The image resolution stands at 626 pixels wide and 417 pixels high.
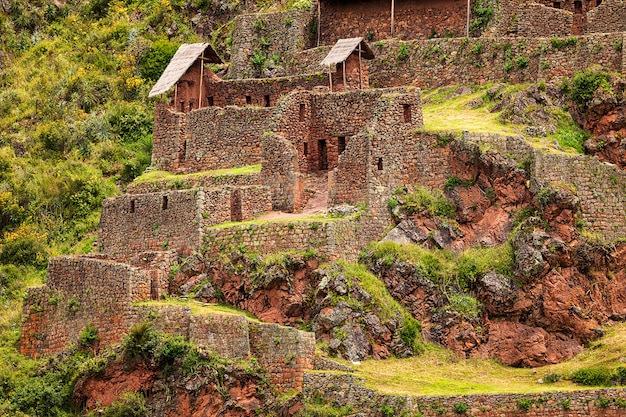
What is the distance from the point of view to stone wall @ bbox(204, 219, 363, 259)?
52469 mm

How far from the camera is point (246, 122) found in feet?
194

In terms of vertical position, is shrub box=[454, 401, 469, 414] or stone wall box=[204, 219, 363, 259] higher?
stone wall box=[204, 219, 363, 259]

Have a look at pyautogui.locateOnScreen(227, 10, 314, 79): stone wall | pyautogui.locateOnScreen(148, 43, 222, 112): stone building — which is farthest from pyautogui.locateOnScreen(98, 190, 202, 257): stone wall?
pyautogui.locateOnScreen(227, 10, 314, 79): stone wall

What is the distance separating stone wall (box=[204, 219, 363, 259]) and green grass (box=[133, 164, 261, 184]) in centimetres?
380

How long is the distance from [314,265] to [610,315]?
8587 mm

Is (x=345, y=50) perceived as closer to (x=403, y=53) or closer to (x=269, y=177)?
(x=403, y=53)

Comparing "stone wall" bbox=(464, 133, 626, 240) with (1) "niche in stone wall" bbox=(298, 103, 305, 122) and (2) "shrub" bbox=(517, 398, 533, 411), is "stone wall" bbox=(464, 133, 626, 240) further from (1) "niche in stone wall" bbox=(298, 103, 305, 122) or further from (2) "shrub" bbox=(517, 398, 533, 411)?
(2) "shrub" bbox=(517, 398, 533, 411)

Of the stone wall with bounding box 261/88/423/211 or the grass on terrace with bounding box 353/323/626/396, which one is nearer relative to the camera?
the grass on terrace with bounding box 353/323/626/396

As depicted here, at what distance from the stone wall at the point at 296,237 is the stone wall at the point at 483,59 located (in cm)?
929

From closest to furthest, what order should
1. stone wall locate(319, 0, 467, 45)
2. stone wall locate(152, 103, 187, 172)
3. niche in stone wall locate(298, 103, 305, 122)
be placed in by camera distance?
niche in stone wall locate(298, 103, 305, 122) < stone wall locate(152, 103, 187, 172) < stone wall locate(319, 0, 467, 45)

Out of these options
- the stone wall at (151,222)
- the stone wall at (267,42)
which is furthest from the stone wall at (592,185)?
the stone wall at (267,42)

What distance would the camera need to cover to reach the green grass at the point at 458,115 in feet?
183

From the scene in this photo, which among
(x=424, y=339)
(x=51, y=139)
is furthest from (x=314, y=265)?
(x=51, y=139)

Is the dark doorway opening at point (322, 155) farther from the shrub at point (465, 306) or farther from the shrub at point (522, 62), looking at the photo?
the shrub at point (465, 306)
